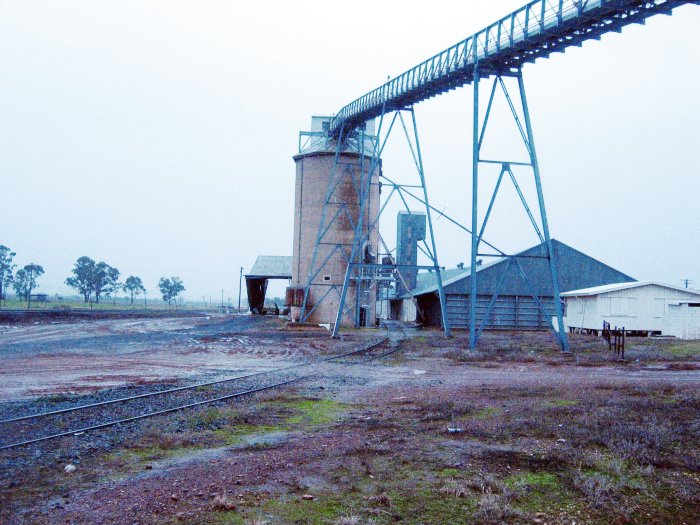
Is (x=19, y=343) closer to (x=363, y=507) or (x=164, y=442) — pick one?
(x=164, y=442)

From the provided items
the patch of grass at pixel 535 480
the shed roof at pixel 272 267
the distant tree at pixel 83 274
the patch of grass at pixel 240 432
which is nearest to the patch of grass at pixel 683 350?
the patch of grass at pixel 240 432

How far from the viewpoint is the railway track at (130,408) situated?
319 inches

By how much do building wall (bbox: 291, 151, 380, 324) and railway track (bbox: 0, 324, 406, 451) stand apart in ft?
64.5

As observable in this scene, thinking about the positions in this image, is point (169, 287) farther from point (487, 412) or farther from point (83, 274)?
point (487, 412)

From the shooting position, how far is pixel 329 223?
3475cm

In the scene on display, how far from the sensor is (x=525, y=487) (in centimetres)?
571

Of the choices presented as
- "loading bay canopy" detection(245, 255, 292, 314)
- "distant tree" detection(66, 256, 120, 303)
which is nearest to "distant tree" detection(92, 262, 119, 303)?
"distant tree" detection(66, 256, 120, 303)

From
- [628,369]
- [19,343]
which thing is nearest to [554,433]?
[628,369]

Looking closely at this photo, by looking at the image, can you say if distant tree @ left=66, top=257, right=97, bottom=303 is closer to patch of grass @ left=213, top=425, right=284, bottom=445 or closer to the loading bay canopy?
the loading bay canopy

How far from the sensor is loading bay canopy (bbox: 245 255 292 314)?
162 feet

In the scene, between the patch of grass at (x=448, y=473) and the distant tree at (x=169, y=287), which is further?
the distant tree at (x=169, y=287)

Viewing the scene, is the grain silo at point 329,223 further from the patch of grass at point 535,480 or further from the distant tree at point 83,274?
the distant tree at point 83,274

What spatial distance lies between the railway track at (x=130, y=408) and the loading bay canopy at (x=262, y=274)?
33758mm

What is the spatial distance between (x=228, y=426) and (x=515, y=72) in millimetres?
16032
